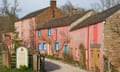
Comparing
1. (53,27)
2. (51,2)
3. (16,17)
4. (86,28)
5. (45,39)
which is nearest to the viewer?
(86,28)

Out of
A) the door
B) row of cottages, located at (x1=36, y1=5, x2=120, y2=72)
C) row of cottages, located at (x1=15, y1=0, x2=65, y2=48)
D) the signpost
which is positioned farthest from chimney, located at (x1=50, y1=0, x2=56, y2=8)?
the signpost

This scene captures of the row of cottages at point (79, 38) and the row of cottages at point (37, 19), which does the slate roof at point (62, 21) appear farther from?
the row of cottages at point (37, 19)

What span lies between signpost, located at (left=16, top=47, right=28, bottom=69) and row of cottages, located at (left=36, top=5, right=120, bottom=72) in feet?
22.3

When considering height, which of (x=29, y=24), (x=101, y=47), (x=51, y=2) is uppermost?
(x=51, y=2)

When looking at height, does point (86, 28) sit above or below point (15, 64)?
above

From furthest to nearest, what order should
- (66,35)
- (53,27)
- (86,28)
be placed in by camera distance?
1. (53,27)
2. (66,35)
3. (86,28)

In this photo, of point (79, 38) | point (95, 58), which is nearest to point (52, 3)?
point (79, 38)

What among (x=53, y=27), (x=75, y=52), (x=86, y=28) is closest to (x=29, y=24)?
(x=53, y=27)

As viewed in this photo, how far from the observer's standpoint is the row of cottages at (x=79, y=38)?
3088cm

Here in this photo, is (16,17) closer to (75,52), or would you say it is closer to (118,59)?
(75,52)

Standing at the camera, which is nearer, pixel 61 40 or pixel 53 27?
pixel 61 40

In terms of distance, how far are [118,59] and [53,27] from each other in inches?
1102

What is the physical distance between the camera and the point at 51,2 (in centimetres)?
6762

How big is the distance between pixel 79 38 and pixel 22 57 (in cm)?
1199
